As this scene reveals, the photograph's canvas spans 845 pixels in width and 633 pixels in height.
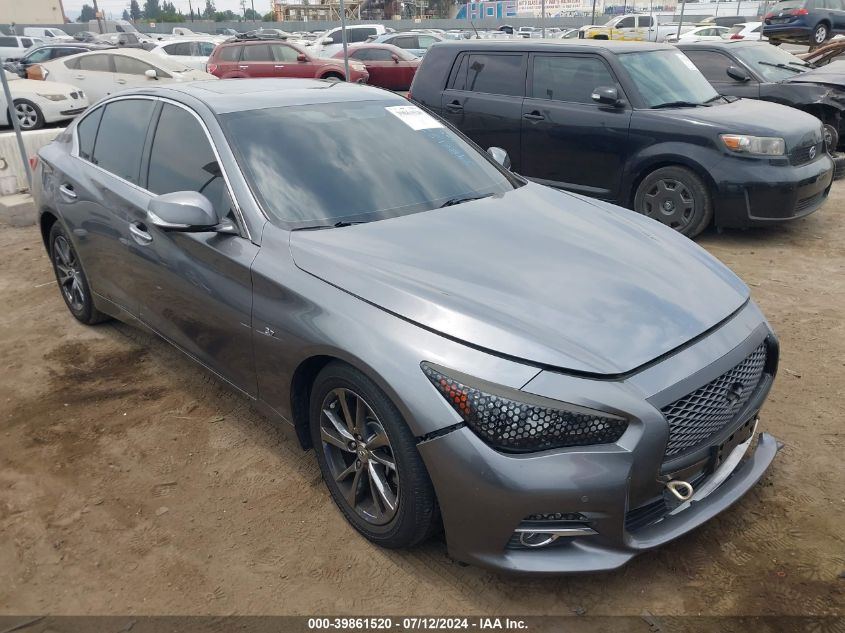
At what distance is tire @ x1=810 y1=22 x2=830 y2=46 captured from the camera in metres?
21.8

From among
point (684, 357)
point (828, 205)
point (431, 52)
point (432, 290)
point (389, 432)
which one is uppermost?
point (431, 52)

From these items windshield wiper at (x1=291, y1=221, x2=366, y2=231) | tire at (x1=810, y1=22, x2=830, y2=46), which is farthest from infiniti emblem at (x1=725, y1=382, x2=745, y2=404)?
tire at (x1=810, y1=22, x2=830, y2=46)

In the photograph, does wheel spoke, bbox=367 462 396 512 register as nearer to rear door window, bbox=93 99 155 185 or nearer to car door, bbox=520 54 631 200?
rear door window, bbox=93 99 155 185

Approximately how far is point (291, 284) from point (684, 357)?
1.49 metres

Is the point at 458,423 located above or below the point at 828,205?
above

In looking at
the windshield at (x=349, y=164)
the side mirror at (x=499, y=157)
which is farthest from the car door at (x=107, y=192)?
the side mirror at (x=499, y=157)

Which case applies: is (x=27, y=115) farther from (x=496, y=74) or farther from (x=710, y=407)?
(x=710, y=407)

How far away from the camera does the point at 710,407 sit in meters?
2.42

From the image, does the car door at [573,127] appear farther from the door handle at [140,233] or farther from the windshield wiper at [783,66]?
the door handle at [140,233]

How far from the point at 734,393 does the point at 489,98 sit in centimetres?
558

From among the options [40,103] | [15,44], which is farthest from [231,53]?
[15,44]

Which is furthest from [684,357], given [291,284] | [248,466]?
[248,466]

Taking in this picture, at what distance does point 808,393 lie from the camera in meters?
3.77

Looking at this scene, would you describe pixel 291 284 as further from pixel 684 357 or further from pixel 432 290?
pixel 684 357
